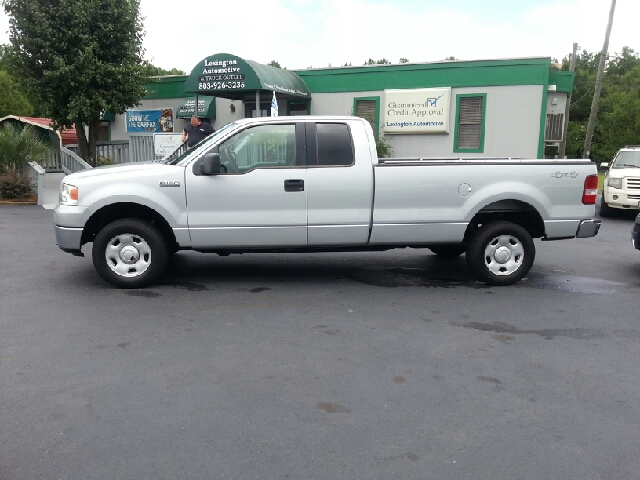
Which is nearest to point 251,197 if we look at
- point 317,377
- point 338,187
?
point 338,187

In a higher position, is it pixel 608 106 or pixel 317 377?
pixel 608 106

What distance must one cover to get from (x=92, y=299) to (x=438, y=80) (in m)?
14.9

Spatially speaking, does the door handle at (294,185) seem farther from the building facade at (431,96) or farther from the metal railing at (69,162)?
the metal railing at (69,162)

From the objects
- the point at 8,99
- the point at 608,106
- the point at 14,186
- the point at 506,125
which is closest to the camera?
the point at 14,186

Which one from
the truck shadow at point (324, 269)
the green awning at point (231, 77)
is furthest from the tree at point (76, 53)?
the truck shadow at point (324, 269)

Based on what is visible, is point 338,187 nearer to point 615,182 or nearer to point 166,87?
point 615,182

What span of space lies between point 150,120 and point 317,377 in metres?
20.4

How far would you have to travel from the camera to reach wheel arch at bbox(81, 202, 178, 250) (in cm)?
687

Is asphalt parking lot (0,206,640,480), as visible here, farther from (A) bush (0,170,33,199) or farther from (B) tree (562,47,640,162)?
(B) tree (562,47,640,162)

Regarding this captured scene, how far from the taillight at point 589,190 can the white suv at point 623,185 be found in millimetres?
7688

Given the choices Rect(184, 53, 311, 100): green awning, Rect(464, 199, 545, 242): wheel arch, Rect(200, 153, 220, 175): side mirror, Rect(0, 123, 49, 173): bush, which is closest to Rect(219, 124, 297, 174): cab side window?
Rect(200, 153, 220, 175): side mirror

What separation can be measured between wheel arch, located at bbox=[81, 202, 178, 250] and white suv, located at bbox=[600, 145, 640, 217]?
1119 centimetres

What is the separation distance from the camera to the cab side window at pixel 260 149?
270 inches

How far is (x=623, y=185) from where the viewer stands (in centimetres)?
1407
